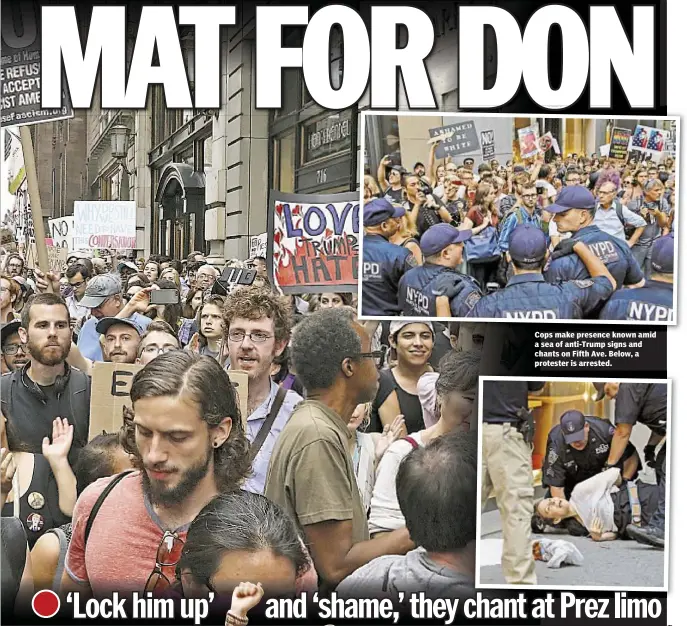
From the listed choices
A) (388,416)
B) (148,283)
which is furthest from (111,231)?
(388,416)

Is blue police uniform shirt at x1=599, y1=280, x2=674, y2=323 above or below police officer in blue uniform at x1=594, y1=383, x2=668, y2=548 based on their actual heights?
above

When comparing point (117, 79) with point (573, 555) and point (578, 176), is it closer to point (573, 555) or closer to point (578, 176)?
point (578, 176)

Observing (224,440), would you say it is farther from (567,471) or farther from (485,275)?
(567,471)

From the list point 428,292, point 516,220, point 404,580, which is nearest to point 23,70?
point 428,292

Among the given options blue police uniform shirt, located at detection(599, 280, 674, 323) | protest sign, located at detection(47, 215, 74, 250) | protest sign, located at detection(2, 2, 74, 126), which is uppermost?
protest sign, located at detection(2, 2, 74, 126)

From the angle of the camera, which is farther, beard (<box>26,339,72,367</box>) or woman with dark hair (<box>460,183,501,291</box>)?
beard (<box>26,339,72,367</box>)

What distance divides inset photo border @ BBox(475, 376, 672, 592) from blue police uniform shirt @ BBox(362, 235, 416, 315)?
0.56 meters

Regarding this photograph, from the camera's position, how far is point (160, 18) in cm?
497

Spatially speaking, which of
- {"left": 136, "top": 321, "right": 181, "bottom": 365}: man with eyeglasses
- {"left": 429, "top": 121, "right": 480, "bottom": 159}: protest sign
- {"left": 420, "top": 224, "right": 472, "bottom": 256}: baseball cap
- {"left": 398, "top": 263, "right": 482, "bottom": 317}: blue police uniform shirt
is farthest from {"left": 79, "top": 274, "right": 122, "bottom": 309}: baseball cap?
{"left": 429, "top": 121, "right": 480, "bottom": 159}: protest sign

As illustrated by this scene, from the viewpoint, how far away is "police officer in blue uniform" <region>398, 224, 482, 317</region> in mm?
4941

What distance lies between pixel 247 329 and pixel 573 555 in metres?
1.82

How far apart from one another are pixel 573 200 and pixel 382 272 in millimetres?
925

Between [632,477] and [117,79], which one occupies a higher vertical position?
[117,79]

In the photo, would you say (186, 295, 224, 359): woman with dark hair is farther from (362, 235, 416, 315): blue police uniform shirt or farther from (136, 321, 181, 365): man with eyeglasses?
(362, 235, 416, 315): blue police uniform shirt
